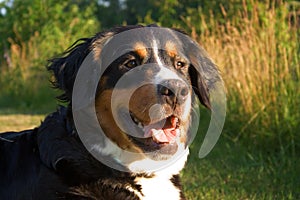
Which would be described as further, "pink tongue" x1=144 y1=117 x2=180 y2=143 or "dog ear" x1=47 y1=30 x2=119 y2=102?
"dog ear" x1=47 y1=30 x2=119 y2=102

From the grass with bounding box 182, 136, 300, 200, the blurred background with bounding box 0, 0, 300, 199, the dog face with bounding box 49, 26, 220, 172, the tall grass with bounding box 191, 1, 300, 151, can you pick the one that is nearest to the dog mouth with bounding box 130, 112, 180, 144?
the dog face with bounding box 49, 26, 220, 172

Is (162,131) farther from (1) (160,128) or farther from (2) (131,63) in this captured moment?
(2) (131,63)

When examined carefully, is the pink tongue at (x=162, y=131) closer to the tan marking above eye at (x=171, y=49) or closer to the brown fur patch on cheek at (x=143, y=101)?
the brown fur patch on cheek at (x=143, y=101)

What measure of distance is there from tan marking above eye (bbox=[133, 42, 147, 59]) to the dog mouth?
43 cm

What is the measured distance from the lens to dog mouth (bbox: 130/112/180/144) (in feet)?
11.8

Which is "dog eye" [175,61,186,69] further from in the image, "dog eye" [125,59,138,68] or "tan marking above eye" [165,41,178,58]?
"dog eye" [125,59,138,68]

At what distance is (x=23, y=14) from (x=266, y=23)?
11059 millimetres

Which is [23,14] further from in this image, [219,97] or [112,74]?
[112,74]

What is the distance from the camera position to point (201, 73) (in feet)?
13.4

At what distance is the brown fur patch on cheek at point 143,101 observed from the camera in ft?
11.5

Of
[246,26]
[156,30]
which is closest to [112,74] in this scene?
[156,30]

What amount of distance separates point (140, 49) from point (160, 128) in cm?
58

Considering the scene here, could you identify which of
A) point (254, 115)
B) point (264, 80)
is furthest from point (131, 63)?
point (264, 80)

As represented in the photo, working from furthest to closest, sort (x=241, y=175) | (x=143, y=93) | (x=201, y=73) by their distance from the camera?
(x=241, y=175) → (x=201, y=73) → (x=143, y=93)
